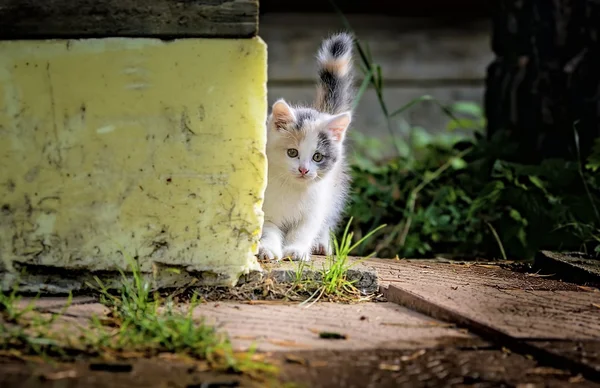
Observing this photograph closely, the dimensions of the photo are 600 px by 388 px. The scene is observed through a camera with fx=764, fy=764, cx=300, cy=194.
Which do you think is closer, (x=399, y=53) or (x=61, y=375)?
(x=61, y=375)

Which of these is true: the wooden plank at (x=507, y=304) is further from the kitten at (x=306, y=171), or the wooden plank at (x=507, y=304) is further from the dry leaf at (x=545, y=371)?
the kitten at (x=306, y=171)

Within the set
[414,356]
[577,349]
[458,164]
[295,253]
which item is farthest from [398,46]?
[414,356]

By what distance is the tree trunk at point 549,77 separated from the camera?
4.50m

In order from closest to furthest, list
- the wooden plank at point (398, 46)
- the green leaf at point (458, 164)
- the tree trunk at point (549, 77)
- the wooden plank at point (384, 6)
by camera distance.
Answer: the tree trunk at point (549, 77)
the green leaf at point (458, 164)
the wooden plank at point (384, 6)
the wooden plank at point (398, 46)

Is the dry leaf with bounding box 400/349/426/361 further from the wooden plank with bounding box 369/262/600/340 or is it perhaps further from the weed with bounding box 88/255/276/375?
the weed with bounding box 88/255/276/375

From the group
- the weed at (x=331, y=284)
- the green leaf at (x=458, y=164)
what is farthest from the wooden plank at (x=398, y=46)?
the weed at (x=331, y=284)

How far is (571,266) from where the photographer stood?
318 cm

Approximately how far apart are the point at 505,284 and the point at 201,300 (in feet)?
3.96

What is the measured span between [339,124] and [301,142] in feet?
0.73

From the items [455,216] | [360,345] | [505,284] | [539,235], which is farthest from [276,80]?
[360,345]

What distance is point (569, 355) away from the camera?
80.3 inches

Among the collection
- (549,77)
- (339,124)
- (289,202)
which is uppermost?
(549,77)

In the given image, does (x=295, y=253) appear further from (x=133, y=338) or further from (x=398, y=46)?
(x=398, y=46)

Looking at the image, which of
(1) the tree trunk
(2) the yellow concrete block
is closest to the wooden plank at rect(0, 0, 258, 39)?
(2) the yellow concrete block
